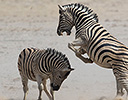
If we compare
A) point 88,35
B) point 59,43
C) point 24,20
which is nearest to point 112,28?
point 59,43

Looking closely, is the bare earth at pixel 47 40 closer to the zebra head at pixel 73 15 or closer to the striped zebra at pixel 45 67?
the striped zebra at pixel 45 67

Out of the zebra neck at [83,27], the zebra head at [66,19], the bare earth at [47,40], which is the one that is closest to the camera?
the zebra neck at [83,27]

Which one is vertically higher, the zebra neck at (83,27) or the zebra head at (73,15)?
the zebra head at (73,15)

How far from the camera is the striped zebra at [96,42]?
7.82 metres

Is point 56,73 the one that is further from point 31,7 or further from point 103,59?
point 31,7

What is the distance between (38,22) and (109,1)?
5.55m

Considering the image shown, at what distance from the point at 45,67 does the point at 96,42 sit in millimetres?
1139

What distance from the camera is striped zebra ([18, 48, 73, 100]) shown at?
26.5ft

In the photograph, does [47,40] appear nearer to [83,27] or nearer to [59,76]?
[83,27]

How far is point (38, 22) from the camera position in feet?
64.6

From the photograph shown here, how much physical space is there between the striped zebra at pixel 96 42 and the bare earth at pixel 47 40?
7.01 ft

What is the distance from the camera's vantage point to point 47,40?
1609 cm

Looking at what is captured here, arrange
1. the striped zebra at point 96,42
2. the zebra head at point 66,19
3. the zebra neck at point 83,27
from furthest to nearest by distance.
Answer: the zebra head at point 66,19, the zebra neck at point 83,27, the striped zebra at point 96,42

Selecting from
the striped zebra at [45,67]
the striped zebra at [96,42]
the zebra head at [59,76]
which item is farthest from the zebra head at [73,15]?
the zebra head at [59,76]
